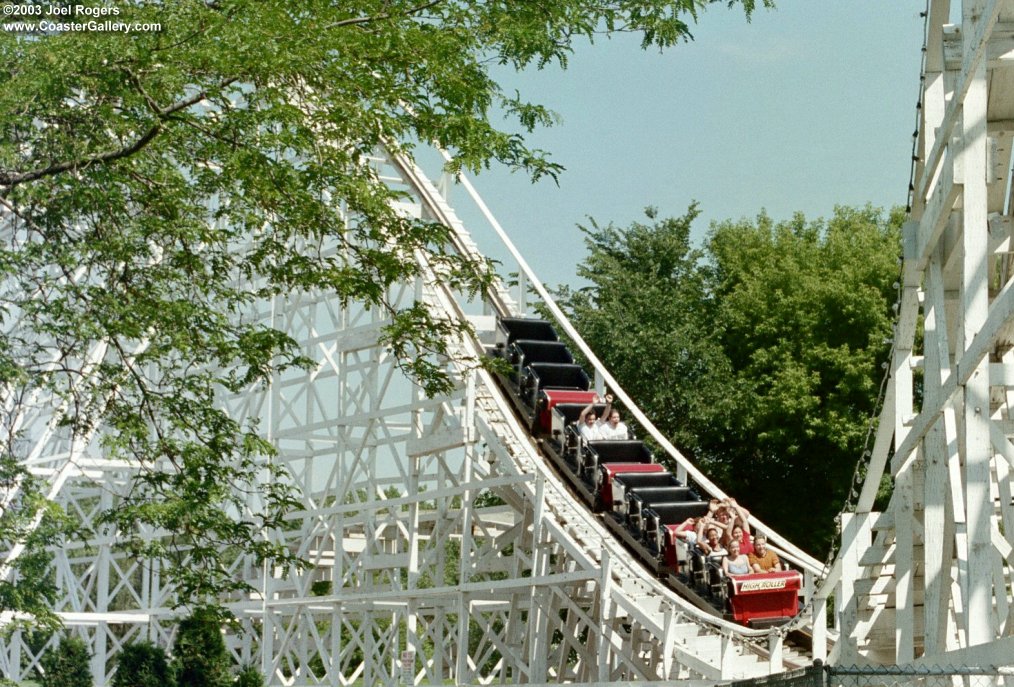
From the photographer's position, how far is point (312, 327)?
20828mm

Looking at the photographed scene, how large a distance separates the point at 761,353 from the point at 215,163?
21.4m

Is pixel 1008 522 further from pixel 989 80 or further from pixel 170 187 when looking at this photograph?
pixel 170 187

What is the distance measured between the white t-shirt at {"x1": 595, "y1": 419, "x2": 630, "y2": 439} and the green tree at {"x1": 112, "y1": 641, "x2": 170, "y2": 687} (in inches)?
309

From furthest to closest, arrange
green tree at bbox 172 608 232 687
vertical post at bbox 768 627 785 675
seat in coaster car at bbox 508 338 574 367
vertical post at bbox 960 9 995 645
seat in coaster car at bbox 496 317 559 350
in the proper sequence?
green tree at bbox 172 608 232 687 → seat in coaster car at bbox 496 317 559 350 → seat in coaster car at bbox 508 338 574 367 → vertical post at bbox 768 627 785 675 → vertical post at bbox 960 9 995 645

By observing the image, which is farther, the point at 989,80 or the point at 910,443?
the point at 910,443

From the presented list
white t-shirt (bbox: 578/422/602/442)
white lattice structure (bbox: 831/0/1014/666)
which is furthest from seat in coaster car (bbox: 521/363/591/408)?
white lattice structure (bbox: 831/0/1014/666)

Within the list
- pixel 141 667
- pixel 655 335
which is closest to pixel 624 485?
pixel 141 667

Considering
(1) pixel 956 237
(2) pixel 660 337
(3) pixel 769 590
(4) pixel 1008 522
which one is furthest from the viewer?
(2) pixel 660 337

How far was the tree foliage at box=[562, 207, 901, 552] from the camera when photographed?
1119 inches

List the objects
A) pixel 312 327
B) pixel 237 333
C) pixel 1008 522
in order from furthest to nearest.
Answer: pixel 312 327 < pixel 237 333 < pixel 1008 522

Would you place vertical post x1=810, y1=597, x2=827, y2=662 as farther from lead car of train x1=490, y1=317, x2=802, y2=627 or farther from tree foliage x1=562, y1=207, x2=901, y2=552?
tree foliage x1=562, y1=207, x2=901, y2=552

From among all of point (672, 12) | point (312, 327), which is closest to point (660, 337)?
point (312, 327)

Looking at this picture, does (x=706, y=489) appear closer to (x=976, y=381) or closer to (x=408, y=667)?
(x=408, y=667)

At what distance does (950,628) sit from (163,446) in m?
5.14
